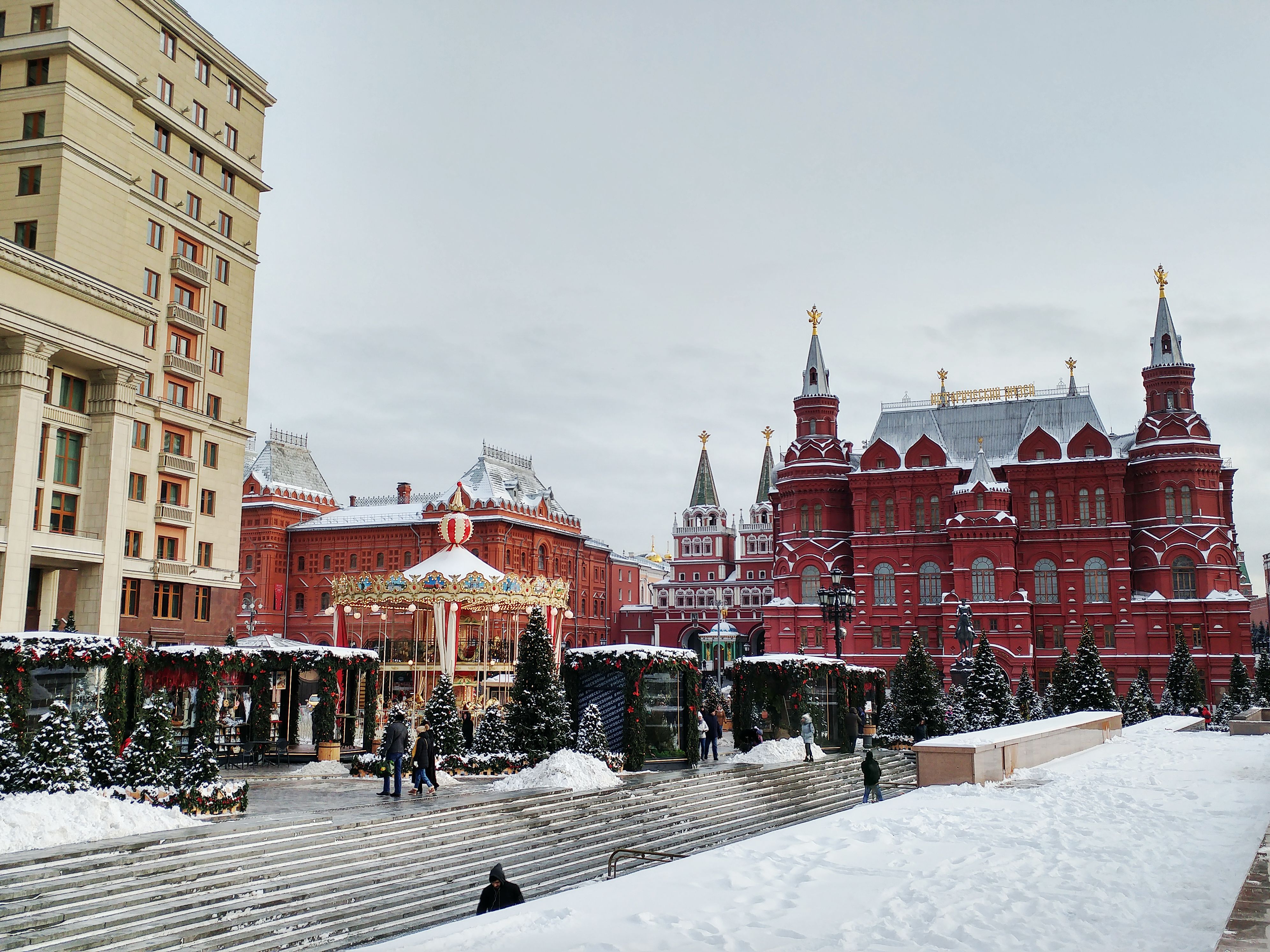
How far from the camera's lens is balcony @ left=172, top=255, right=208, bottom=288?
1545 inches

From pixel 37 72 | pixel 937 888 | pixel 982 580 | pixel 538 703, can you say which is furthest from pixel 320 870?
pixel 982 580

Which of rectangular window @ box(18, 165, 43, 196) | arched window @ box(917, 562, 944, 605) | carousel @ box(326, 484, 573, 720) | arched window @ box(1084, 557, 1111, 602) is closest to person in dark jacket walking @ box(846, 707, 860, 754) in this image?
carousel @ box(326, 484, 573, 720)

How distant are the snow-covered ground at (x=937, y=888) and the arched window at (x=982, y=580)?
48.6m

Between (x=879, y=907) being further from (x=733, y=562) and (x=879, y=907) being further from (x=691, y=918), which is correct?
(x=733, y=562)

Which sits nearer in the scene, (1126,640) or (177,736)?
(177,736)

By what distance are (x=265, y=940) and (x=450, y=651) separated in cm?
2067

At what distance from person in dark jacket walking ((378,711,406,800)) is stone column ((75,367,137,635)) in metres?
17.7

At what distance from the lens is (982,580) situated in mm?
64938

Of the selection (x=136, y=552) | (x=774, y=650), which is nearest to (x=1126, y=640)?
(x=774, y=650)

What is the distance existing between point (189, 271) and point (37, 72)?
27.0 feet

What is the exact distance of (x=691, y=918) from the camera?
30.8 ft

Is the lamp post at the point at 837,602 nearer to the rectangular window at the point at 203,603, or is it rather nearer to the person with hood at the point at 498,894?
the person with hood at the point at 498,894

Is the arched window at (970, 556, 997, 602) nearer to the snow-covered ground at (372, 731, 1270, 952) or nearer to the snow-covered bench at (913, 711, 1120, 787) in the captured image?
the snow-covered bench at (913, 711, 1120, 787)

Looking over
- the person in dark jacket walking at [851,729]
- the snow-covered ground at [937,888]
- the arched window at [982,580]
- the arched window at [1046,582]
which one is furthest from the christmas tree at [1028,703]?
the snow-covered ground at [937,888]
